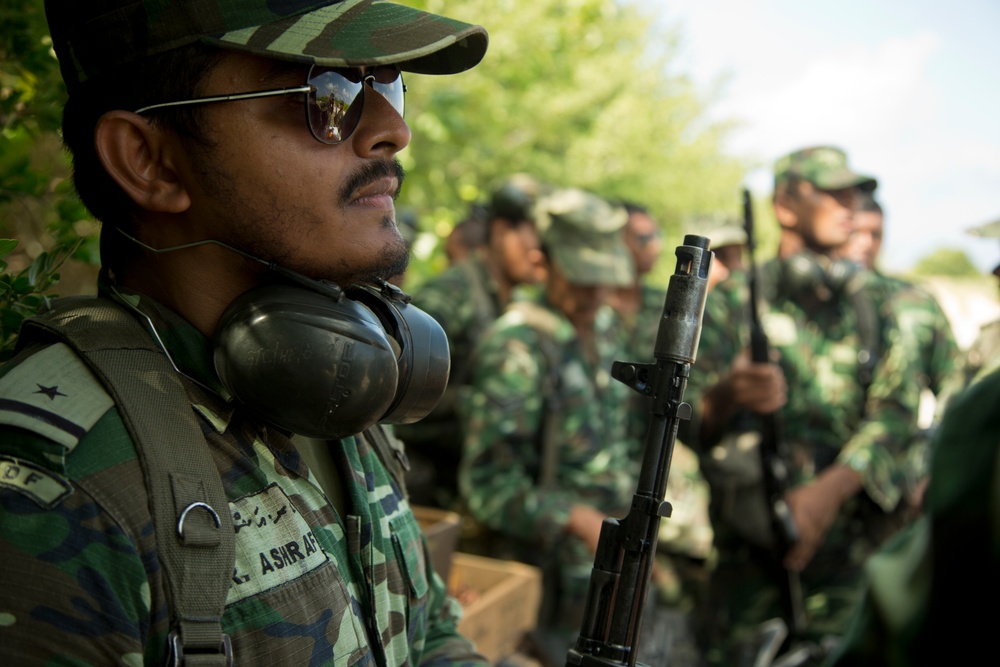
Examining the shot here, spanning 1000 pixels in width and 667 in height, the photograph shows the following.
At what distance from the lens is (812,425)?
17.0ft

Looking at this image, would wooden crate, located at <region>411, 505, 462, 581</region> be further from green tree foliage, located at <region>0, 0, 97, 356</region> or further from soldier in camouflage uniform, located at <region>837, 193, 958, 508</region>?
soldier in camouflage uniform, located at <region>837, 193, 958, 508</region>

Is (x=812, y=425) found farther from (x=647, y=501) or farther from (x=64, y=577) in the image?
(x=64, y=577)

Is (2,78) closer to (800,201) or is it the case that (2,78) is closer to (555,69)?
(800,201)

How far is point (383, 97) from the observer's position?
178cm

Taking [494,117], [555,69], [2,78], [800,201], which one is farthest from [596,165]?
[2,78]

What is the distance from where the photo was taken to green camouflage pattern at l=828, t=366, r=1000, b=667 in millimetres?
961

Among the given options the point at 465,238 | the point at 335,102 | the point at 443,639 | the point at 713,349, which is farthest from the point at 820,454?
Result: the point at 335,102

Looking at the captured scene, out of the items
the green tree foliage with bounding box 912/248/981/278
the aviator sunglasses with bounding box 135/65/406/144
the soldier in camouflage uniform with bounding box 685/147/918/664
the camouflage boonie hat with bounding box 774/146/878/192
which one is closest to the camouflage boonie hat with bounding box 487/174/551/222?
the soldier in camouflage uniform with bounding box 685/147/918/664

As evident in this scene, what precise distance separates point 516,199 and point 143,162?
4.55 meters

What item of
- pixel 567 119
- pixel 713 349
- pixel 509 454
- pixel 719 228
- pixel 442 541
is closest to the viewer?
pixel 442 541

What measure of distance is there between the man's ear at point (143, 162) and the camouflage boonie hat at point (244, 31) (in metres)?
0.11

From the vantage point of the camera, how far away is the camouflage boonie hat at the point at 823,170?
552 cm

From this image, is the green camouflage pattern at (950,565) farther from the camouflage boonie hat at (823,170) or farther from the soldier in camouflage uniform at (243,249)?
the camouflage boonie hat at (823,170)

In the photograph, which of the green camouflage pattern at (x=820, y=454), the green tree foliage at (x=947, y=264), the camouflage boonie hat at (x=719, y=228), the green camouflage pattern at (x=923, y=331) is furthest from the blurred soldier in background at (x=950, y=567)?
the green tree foliage at (x=947, y=264)
